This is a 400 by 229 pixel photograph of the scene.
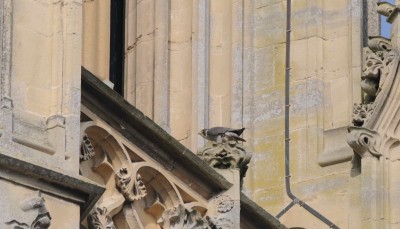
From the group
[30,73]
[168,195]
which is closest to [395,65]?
[168,195]

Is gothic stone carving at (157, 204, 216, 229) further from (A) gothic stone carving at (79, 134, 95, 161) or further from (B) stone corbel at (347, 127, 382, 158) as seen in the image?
(B) stone corbel at (347, 127, 382, 158)

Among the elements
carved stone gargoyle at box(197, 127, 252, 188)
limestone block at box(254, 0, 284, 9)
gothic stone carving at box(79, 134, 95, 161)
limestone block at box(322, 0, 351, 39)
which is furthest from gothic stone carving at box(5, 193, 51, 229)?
limestone block at box(254, 0, 284, 9)

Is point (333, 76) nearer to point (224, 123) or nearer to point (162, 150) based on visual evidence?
point (224, 123)

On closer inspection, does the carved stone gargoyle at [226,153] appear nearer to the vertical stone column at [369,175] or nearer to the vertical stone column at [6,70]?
the vertical stone column at [369,175]

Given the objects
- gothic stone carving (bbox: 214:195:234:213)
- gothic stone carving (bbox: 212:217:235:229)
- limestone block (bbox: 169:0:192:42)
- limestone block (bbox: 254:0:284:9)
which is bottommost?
gothic stone carving (bbox: 212:217:235:229)

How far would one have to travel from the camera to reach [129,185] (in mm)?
23062

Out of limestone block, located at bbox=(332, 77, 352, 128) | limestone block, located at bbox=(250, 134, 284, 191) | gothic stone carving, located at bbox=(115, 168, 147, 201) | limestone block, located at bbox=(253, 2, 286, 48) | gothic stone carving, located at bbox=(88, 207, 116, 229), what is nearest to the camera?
gothic stone carving, located at bbox=(88, 207, 116, 229)

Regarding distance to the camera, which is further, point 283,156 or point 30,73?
point 283,156

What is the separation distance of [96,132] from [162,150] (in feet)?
2.59

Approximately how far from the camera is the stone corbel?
26.1 meters

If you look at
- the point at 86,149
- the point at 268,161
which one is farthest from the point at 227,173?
the point at 268,161

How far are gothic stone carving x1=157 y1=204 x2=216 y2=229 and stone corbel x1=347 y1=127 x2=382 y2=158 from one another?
297cm

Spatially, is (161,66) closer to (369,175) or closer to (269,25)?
(269,25)

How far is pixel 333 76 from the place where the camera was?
88.1 feet
